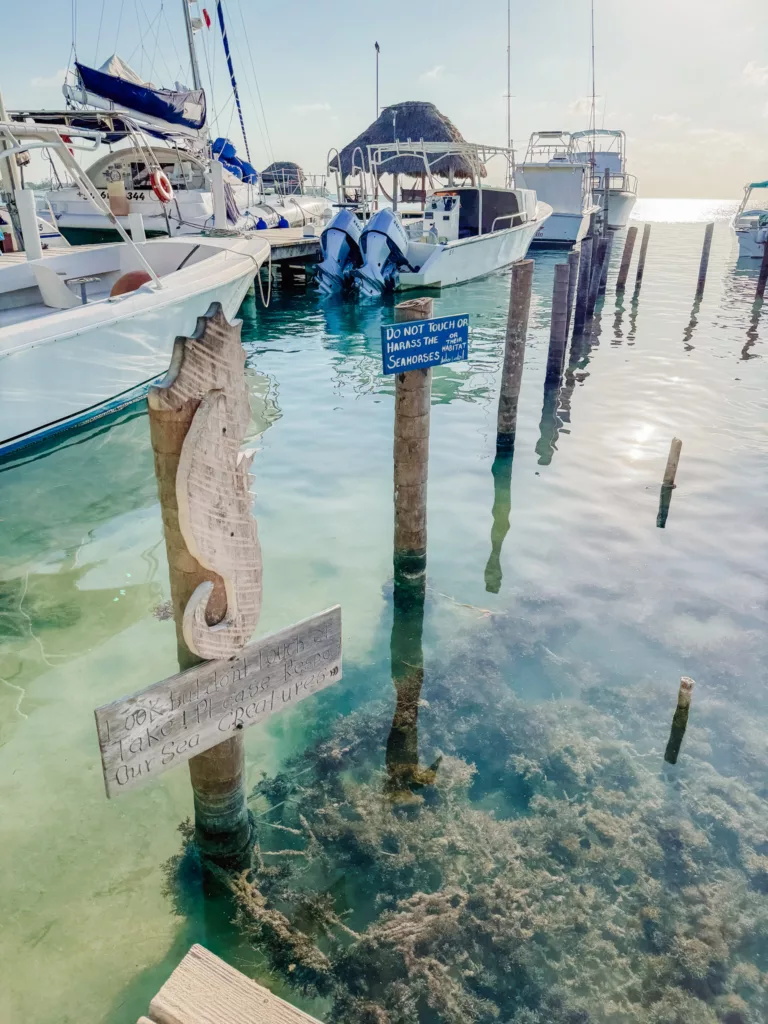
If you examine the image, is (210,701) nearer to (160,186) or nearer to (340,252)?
(160,186)

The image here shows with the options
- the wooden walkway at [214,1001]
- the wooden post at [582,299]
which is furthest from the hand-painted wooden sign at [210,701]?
the wooden post at [582,299]

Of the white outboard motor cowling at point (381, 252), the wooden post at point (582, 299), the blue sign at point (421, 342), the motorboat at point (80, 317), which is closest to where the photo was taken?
the blue sign at point (421, 342)

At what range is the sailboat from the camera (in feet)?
50.6

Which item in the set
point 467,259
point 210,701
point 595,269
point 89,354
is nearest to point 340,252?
point 467,259

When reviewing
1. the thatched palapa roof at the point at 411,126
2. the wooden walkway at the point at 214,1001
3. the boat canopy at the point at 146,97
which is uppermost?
the thatched palapa roof at the point at 411,126

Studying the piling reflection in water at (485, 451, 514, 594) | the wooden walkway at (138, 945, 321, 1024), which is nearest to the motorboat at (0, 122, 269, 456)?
the piling reflection in water at (485, 451, 514, 594)

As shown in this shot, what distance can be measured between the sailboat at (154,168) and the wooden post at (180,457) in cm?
1242

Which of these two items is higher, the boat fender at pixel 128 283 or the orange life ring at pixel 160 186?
the orange life ring at pixel 160 186

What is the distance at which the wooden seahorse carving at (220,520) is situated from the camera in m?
2.09

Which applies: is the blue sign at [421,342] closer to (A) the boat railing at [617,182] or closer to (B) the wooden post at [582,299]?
(B) the wooden post at [582,299]

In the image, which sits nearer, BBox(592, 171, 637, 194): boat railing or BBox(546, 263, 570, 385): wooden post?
BBox(546, 263, 570, 385): wooden post

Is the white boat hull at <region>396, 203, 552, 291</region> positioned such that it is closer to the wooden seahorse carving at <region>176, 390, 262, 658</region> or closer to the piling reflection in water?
the piling reflection in water

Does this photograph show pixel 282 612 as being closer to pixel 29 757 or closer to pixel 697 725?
pixel 29 757

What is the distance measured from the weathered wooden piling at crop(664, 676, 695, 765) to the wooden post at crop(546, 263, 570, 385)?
6165mm
